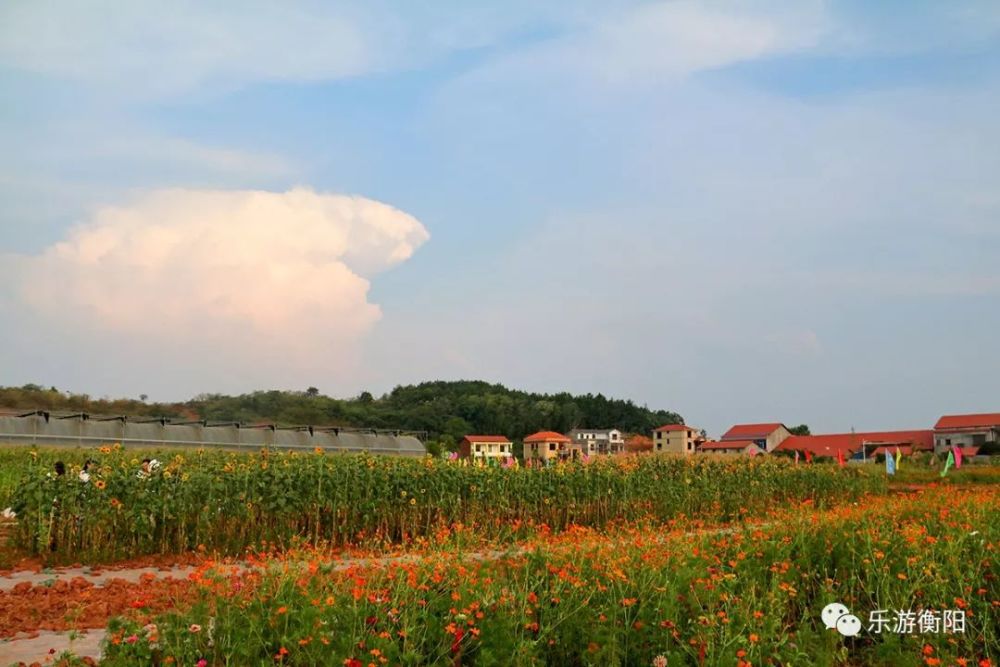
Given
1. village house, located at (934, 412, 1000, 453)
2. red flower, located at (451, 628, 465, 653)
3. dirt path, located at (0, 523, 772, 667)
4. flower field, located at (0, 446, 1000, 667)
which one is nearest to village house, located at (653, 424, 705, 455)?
village house, located at (934, 412, 1000, 453)

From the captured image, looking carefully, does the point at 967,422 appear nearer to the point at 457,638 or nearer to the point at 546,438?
the point at 546,438

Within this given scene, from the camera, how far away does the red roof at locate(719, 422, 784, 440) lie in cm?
8266

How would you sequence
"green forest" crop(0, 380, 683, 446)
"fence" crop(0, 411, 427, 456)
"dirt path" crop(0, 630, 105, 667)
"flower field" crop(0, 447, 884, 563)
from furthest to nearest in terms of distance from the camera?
1. "green forest" crop(0, 380, 683, 446)
2. "fence" crop(0, 411, 427, 456)
3. "flower field" crop(0, 447, 884, 563)
4. "dirt path" crop(0, 630, 105, 667)

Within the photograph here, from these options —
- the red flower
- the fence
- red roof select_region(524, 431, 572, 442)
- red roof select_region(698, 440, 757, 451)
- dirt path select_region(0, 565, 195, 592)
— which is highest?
the fence

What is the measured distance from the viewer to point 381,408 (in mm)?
62750

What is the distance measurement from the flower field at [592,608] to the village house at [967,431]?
212ft

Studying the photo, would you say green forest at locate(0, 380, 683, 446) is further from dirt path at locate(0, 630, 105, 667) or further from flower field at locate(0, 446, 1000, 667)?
dirt path at locate(0, 630, 105, 667)

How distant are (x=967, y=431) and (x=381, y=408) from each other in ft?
146

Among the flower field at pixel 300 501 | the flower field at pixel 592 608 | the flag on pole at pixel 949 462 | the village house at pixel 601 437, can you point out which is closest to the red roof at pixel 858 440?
the village house at pixel 601 437

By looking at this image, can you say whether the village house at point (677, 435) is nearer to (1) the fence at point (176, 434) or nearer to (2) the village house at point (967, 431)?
(2) the village house at point (967, 431)

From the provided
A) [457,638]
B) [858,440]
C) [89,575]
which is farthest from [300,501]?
[858,440]

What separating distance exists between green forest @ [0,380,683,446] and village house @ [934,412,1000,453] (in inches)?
1185

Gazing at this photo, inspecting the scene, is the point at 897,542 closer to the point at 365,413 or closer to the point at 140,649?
the point at 140,649

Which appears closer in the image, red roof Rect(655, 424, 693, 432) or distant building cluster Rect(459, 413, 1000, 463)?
distant building cluster Rect(459, 413, 1000, 463)
